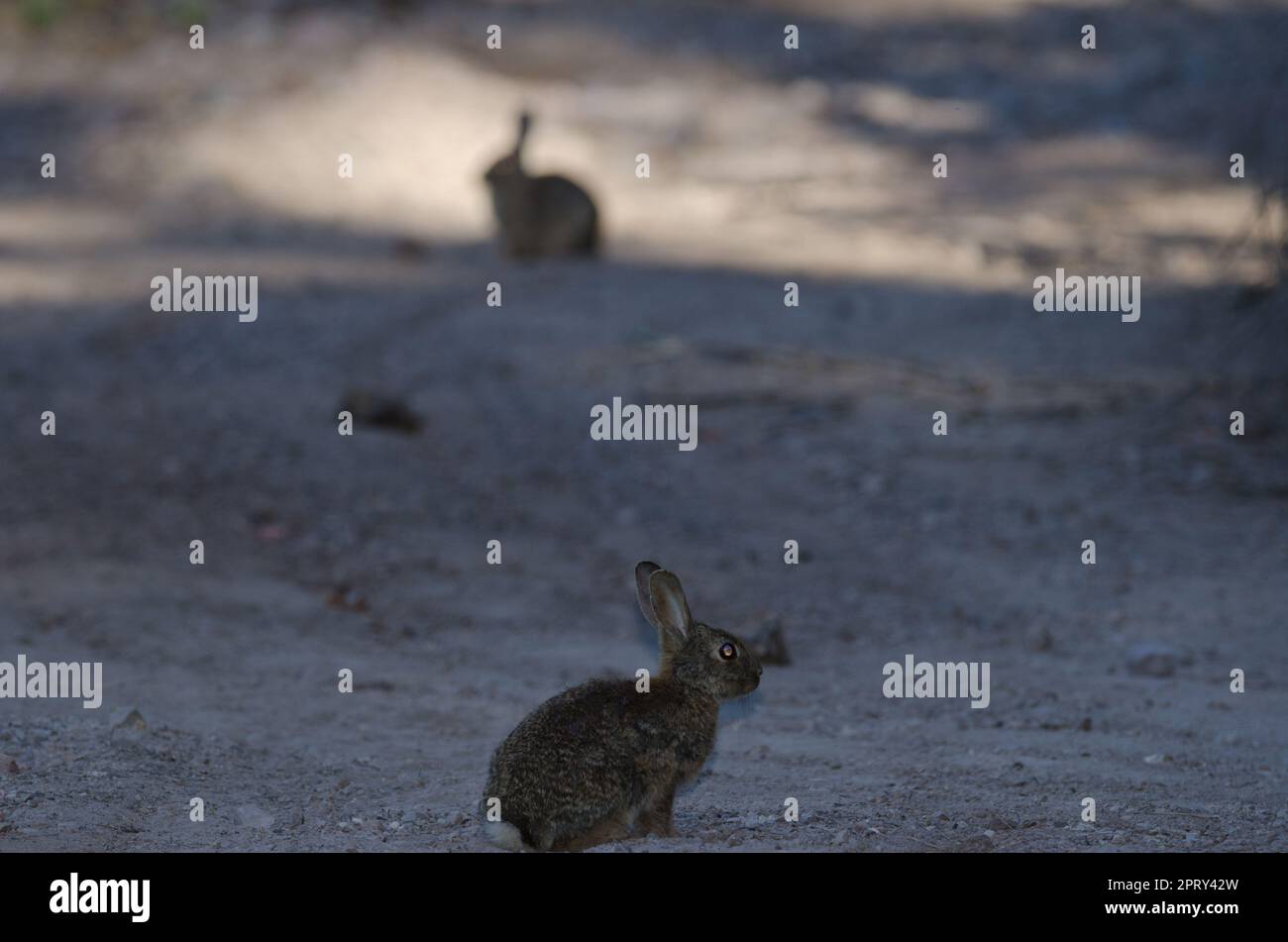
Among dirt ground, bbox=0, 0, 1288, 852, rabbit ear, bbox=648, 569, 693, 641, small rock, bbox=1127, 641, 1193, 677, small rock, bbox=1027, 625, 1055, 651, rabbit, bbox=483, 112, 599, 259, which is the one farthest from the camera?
rabbit, bbox=483, 112, 599, 259

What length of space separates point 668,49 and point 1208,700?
15535 mm

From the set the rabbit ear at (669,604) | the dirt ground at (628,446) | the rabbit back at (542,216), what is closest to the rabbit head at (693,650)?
the rabbit ear at (669,604)

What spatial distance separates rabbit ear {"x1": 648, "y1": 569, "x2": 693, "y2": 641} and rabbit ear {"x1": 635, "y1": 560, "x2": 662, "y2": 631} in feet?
0.07

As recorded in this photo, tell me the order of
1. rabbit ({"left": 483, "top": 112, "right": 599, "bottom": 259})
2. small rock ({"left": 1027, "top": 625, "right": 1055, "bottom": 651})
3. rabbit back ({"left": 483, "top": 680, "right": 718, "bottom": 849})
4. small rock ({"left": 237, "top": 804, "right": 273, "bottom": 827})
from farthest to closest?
1. rabbit ({"left": 483, "top": 112, "right": 599, "bottom": 259})
2. small rock ({"left": 1027, "top": 625, "right": 1055, "bottom": 651})
3. small rock ({"left": 237, "top": 804, "right": 273, "bottom": 827})
4. rabbit back ({"left": 483, "top": 680, "right": 718, "bottom": 849})

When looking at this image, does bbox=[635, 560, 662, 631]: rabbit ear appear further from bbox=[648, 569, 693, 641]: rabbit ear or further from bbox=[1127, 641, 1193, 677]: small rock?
bbox=[1127, 641, 1193, 677]: small rock

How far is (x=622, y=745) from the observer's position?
454 centimetres

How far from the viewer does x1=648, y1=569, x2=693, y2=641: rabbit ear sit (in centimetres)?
478

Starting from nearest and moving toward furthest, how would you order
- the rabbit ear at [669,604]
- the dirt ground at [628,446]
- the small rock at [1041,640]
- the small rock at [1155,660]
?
1. the rabbit ear at [669,604]
2. the dirt ground at [628,446]
3. the small rock at [1155,660]
4. the small rock at [1041,640]

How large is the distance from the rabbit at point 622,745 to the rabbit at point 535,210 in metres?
9.10

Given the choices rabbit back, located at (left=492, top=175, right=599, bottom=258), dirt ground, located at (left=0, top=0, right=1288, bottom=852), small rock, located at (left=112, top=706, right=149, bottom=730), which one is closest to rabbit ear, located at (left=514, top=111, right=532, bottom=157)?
rabbit back, located at (left=492, top=175, right=599, bottom=258)

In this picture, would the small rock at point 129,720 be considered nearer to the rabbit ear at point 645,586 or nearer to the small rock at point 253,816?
the small rock at point 253,816

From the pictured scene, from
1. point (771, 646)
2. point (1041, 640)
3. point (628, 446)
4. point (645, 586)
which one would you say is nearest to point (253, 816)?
point (645, 586)

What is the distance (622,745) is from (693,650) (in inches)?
17.2

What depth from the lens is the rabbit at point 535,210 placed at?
1372 centimetres
